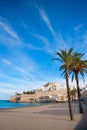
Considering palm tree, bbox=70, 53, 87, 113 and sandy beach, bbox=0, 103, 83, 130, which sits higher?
palm tree, bbox=70, 53, 87, 113

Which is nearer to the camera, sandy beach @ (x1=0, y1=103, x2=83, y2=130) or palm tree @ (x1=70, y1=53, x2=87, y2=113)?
sandy beach @ (x1=0, y1=103, x2=83, y2=130)

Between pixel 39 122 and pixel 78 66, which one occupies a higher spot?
pixel 78 66

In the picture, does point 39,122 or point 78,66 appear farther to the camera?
point 78,66

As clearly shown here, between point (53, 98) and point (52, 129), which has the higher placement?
point (53, 98)

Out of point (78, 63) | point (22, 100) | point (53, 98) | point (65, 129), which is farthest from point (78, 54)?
point (22, 100)

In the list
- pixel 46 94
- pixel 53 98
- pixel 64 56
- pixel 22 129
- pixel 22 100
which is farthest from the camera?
pixel 22 100

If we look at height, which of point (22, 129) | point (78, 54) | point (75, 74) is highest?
point (78, 54)

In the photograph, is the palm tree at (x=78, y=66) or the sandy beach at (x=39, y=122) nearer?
the sandy beach at (x=39, y=122)

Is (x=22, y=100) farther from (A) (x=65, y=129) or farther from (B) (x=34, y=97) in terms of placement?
(A) (x=65, y=129)

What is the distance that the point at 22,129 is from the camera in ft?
58.6

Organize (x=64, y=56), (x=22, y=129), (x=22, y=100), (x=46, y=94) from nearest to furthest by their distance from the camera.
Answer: (x=22, y=129)
(x=64, y=56)
(x=46, y=94)
(x=22, y=100)

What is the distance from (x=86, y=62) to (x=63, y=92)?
13764 cm

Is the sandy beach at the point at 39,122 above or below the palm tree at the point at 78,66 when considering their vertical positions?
below

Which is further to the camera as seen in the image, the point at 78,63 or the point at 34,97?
the point at 34,97
